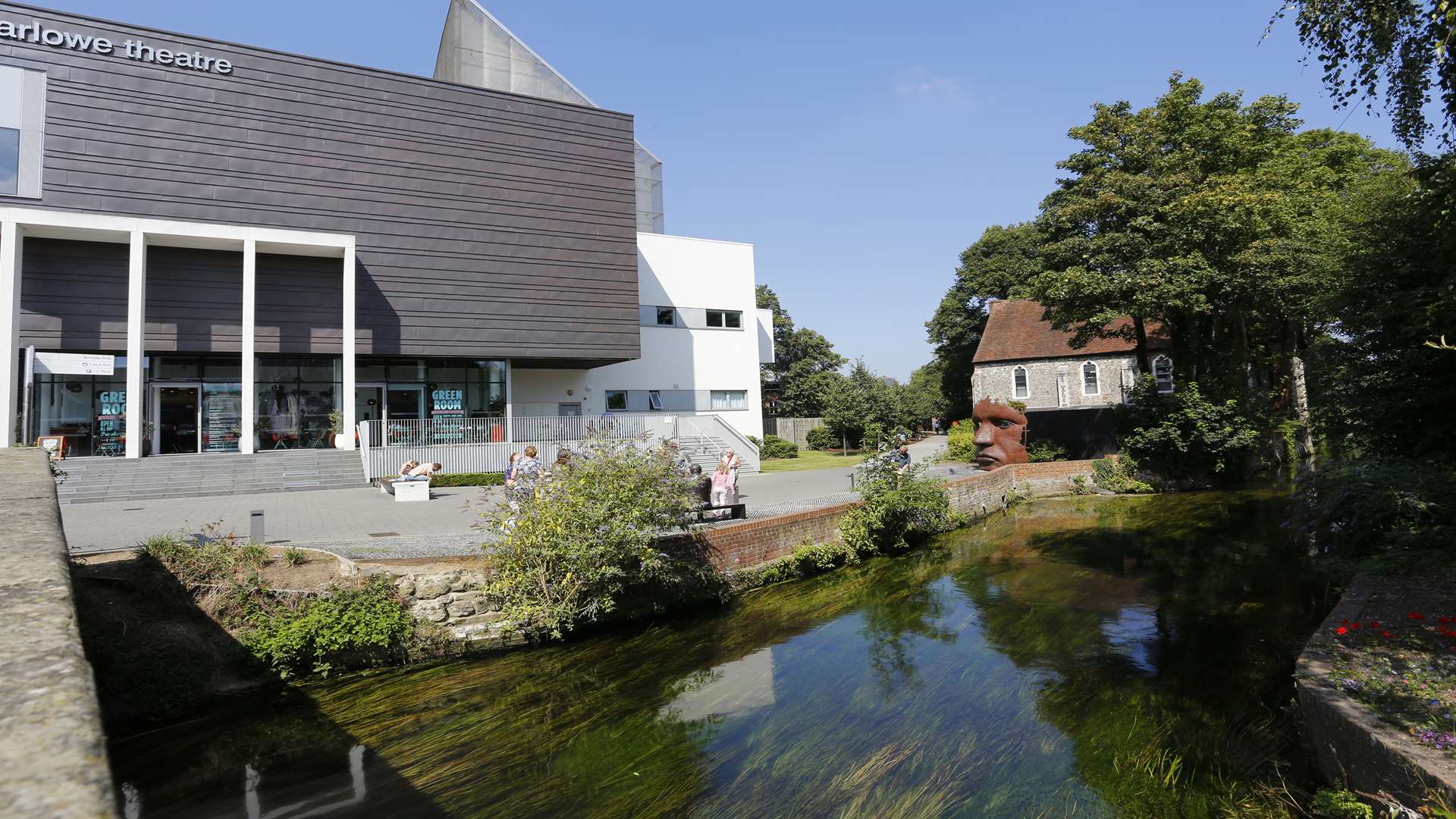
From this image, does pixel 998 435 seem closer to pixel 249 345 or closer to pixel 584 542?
pixel 584 542

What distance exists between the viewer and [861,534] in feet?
46.0

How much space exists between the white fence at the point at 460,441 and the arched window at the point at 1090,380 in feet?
89.1

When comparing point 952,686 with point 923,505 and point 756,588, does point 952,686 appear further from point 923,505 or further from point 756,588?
point 923,505

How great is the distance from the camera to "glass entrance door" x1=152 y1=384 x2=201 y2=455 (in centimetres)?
2188

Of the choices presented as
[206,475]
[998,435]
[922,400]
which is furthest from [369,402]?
[922,400]

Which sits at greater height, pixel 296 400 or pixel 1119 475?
pixel 296 400

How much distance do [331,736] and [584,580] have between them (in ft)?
10.3

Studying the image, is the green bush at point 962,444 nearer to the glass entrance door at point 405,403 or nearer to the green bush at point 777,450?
the green bush at point 777,450

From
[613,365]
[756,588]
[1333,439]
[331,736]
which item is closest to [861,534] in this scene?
[756,588]

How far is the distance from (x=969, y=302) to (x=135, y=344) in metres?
44.6

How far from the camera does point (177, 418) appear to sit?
2214cm

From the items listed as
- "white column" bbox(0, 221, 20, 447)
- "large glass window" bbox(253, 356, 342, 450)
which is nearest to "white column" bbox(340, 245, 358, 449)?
"large glass window" bbox(253, 356, 342, 450)

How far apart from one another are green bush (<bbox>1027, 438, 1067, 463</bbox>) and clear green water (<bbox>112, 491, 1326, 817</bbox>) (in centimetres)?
1555

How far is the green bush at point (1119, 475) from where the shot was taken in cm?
2247
